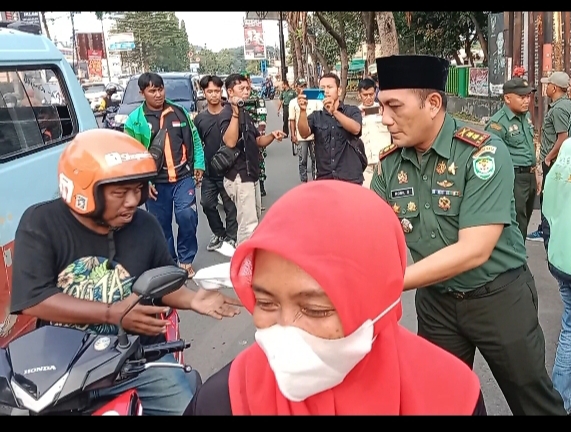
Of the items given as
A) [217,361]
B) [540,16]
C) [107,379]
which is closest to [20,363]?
[107,379]

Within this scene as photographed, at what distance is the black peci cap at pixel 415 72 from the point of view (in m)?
2.23

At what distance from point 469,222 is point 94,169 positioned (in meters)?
1.33

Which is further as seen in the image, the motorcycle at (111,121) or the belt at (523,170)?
the motorcycle at (111,121)

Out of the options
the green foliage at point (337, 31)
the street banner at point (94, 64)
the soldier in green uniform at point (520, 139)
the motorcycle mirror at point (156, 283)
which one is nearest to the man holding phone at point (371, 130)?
the soldier in green uniform at point (520, 139)

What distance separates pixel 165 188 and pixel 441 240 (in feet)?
12.0

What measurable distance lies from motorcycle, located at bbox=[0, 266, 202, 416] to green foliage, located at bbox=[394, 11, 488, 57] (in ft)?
72.2

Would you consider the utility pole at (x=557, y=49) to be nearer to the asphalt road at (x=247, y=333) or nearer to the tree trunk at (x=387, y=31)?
the tree trunk at (x=387, y=31)

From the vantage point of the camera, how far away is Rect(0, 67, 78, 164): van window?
13.4ft

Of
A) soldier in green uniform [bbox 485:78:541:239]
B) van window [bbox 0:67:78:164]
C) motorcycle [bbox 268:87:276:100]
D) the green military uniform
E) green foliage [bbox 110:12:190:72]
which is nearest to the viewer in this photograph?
the green military uniform

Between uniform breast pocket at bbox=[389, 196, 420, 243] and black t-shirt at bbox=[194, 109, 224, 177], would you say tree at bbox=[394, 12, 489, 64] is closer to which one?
black t-shirt at bbox=[194, 109, 224, 177]

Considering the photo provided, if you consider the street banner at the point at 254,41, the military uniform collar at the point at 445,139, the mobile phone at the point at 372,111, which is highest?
the street banner at the point at 254,41

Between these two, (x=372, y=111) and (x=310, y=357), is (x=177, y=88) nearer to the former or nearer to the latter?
(x=372, y=111)

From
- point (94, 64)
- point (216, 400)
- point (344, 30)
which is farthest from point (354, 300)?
point (94, 64)

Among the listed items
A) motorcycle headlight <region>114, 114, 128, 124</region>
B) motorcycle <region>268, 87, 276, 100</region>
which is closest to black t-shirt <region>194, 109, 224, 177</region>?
motorcycle headlight <region>114, 114, 128, 124</region>
